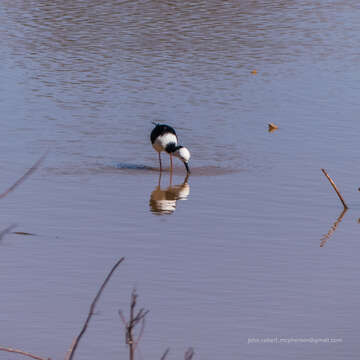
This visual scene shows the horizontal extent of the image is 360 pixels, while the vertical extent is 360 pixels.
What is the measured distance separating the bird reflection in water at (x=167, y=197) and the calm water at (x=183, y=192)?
0.05 metres

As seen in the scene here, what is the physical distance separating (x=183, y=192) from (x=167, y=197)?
37 centimetres

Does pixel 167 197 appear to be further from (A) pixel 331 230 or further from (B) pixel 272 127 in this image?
(B) pixel 272 127

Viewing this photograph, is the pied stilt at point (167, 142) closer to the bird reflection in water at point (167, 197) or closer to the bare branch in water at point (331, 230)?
the bird reflection in water at point (167, 197)

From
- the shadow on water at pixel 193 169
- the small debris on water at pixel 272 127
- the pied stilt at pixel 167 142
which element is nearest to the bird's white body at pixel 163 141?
the pied stilt at pixel 167 142

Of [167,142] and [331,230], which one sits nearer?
[331,230]

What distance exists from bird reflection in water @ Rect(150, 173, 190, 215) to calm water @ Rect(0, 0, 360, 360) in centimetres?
5

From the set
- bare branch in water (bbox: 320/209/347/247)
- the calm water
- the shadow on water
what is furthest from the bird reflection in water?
bare branch in water (bbox: 320/209/347/247)

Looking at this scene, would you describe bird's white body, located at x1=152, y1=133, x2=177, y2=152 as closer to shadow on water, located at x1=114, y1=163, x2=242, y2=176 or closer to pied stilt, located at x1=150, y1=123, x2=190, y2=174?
pied stilt, located at x1=150, y1=123, x2=190, y2=174

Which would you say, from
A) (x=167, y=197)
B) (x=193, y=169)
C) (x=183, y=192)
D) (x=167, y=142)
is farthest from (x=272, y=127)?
(x=167, y=197)

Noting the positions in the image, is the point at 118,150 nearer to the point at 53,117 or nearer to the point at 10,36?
the point at 53,117

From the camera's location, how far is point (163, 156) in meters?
17.6

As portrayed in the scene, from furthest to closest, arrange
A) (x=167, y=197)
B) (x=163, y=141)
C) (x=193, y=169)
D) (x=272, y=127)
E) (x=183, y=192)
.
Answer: (x=272, y=127) < (x=193, y=169) < (x=163, y=141) < (x=183, y=192) < (x=167, y=197)

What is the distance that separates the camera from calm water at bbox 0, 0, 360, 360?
8.58 meters

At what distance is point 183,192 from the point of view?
14.5 m
